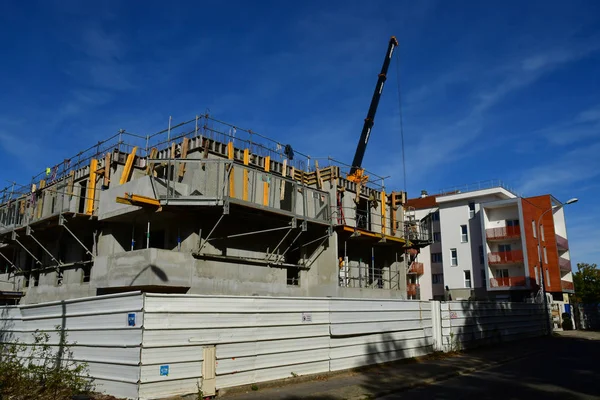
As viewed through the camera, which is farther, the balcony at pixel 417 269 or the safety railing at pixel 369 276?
the balcony at pixel 417 269

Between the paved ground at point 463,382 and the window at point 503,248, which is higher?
the window at point 503,248

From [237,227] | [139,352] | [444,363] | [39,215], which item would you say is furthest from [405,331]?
[39,215]

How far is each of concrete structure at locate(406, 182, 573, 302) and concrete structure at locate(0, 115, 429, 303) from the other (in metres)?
24.2

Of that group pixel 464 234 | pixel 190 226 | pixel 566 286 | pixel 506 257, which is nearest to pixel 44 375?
pixel 190 226

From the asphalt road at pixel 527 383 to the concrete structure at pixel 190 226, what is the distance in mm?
9193

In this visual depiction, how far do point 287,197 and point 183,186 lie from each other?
5421mm

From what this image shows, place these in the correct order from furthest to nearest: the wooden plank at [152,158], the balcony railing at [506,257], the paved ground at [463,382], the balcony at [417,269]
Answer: the balcony at [417,269]
the balcony railing at [506,257]
the wooden plank at [152,158]
the paved ground at [463,382]

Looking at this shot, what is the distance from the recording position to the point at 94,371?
9.96 meters

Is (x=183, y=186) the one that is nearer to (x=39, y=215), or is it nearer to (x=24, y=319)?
(x=24, y=319)

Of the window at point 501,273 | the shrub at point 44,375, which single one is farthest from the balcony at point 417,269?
the shrub at point 44,375

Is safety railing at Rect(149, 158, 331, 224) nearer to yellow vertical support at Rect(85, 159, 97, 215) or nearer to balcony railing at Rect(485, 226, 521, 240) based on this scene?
yellow vertical support at Rect(85, 159, 97, 215)

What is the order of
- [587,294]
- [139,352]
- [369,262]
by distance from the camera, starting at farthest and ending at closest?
[587,294], [369,262], [139,352]

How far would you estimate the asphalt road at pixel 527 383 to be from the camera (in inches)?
414

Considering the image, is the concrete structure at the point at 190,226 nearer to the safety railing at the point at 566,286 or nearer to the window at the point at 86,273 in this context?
the window at the point at 86,273
